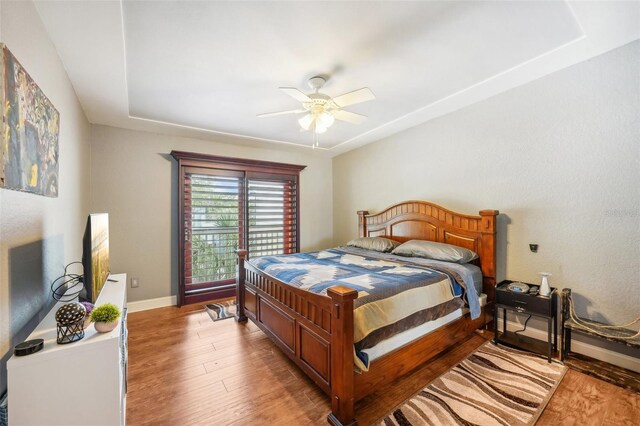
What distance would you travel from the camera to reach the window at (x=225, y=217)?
4.03m

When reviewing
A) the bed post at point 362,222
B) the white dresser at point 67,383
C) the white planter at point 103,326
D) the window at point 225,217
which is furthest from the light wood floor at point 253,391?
the bed post at point 362,222

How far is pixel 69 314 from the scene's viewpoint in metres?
1.17

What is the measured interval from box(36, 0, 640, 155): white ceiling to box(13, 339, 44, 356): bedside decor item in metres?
1.88

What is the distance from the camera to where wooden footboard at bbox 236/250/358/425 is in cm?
162

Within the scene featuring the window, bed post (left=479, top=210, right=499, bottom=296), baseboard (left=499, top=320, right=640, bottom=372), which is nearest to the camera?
baseboard (left=499, top=320, right=640, bottom=372)

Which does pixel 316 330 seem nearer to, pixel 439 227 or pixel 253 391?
pixel 253 391

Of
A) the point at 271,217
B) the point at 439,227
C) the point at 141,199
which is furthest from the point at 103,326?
the point at 271,217

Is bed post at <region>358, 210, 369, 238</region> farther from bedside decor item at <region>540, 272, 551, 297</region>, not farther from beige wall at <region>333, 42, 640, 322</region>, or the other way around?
bedside decor item at <region>540, 272, 551, 297</region>

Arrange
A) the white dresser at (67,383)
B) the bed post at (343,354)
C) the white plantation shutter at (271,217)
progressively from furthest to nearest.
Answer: the white plantation shutter at (271,217), the bed post at (343,354), the white dresser at (67,383)

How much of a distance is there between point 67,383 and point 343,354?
134 cm

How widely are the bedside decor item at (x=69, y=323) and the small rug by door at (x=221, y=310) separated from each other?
7.83 feet

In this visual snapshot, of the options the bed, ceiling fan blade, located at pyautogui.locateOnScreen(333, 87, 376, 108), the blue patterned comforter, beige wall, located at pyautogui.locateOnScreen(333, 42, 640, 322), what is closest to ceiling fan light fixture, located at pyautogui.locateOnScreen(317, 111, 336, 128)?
ceiling fan blade, located at pyautogui.locateOnScreen(333, 87, 376, 108)

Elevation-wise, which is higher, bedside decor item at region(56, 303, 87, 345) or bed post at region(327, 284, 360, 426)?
bedside decor item at region(56, 303, 87, 345)

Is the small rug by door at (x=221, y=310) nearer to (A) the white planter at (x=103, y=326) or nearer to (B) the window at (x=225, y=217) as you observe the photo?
(B) the window at (x=225, y=217)
